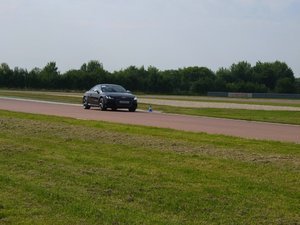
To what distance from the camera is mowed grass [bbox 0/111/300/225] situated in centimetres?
656

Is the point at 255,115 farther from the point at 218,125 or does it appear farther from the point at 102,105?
the point at 218,125

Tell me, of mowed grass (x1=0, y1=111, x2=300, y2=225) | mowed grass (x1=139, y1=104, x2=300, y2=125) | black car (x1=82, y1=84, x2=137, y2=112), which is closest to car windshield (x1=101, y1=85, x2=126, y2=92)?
black car (x1=82, y1=84, x2=137, y2=112)

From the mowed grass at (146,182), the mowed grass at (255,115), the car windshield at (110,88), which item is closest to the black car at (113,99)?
the car windshield at (110,88)

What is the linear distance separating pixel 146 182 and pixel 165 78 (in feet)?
342

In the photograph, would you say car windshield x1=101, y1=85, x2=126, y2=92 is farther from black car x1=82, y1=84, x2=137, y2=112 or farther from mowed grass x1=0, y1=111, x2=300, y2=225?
mowed grass x1=0, y1=111, x2=300, y2=225

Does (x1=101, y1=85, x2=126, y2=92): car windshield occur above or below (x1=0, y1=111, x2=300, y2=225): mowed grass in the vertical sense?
above

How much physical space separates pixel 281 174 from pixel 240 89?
373 feet

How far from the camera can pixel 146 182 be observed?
325 inches

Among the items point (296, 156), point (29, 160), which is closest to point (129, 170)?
point (29, 160)

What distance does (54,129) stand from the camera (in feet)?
51.8

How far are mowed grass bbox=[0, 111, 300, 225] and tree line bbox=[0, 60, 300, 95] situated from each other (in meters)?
89.5

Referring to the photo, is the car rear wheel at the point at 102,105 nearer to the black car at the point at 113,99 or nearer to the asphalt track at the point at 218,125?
the black car at the point at 113,99

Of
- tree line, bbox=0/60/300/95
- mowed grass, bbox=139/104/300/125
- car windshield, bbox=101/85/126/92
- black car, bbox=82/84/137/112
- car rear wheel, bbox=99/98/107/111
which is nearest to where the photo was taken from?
mowed grass, bbox=139/104/300/125

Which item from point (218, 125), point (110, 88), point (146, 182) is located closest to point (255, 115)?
point (110, 88)
